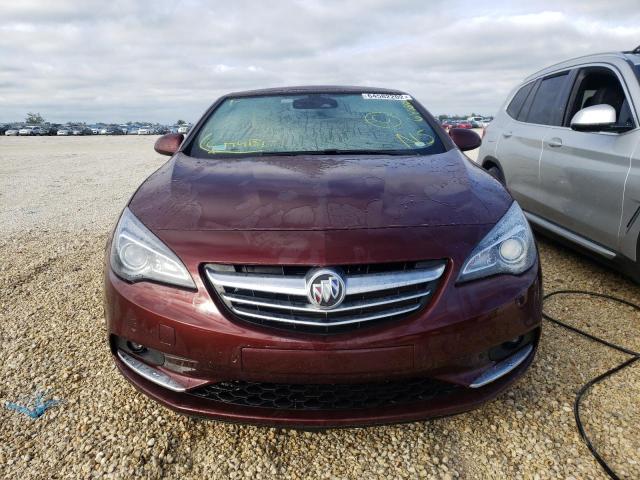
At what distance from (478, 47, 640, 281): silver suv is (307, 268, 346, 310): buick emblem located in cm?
220

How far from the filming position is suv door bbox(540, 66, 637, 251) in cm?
309

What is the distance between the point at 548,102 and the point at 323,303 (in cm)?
361

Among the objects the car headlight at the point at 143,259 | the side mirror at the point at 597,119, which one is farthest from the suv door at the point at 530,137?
the car headlight at the point at 143,259

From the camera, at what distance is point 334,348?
157cm

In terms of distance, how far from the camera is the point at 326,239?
1662 millimetres

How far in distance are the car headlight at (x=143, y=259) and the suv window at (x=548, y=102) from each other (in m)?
3.47

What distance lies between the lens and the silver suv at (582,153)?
9.91 ft

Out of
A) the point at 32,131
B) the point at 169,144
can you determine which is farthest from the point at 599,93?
the point at 32,131

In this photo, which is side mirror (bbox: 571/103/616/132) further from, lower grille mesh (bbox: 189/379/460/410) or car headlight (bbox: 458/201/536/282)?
lower grille mesh (bbox: 189/379/460/410)

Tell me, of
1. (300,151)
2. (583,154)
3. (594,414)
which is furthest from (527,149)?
(594,414)

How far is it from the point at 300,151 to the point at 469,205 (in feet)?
3.50

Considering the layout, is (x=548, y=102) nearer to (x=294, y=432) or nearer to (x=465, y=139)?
(x=465, y=139)

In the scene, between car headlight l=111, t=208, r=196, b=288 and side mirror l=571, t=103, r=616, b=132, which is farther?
side mirror l=571, t=103, r=616, b=132

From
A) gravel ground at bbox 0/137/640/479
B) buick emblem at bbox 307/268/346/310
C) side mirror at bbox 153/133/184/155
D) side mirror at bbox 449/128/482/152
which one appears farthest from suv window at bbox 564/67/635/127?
side mirror at bbox 153/133/184/155
